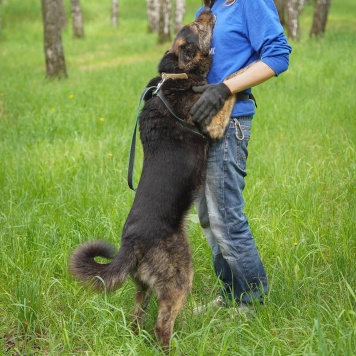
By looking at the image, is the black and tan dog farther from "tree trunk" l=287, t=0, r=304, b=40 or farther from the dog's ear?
"tree trunk" l=287, t=0, r=304, b=40

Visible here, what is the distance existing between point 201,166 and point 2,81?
30.0 feet

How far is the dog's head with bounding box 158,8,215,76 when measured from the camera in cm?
308

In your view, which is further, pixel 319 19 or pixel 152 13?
pixel 152 13

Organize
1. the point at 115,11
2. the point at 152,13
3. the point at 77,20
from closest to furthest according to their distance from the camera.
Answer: the point at 77,20 → the point at 152,13 → the point at 115,11

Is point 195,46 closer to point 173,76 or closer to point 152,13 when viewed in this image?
point 173,76

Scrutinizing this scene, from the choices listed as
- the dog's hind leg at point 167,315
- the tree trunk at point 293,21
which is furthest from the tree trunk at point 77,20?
the dog's hind leg at point 167,315

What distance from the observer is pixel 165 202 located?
2.90 meters

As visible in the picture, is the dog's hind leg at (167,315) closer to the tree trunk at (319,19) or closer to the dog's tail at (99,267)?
the dog's tail at (99,267)

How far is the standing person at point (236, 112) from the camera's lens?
2910 mm

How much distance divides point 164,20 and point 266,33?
1515cm

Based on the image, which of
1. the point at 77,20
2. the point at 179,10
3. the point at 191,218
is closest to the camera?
the point at 191,218

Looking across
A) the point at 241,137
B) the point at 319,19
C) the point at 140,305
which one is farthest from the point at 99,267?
the point at 319,19

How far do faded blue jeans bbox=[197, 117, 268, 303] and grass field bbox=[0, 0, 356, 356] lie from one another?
18cm

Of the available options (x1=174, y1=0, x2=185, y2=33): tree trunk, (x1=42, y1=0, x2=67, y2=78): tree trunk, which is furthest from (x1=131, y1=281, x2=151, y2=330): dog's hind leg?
(x1=174, y1=0, x2=185, y2=33): tree trunk
